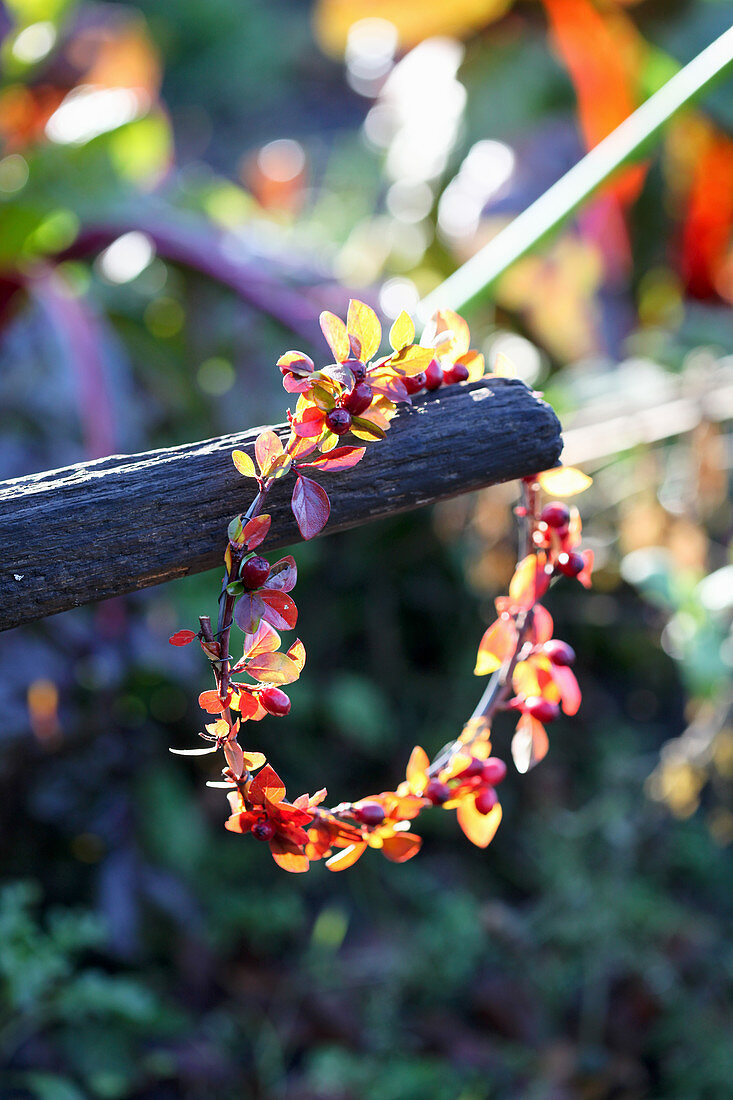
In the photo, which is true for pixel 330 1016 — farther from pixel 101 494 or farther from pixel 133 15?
pixel 133 15

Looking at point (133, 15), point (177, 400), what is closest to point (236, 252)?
point (177, 400)

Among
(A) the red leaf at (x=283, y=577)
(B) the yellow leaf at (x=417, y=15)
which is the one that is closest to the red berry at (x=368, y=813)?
(A) the red leaf at (x=283, y=577)

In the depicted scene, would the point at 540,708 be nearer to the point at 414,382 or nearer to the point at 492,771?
the point at 492,771

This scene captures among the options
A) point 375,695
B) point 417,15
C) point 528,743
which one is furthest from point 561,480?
point 417,15

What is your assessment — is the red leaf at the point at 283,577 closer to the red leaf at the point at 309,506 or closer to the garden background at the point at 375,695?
the red leaf at the point at 309,506

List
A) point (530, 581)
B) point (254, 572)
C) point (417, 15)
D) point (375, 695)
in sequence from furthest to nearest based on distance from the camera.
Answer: point (417, 15) → point (375, 695) → point (530, 581) → point (254, 572)

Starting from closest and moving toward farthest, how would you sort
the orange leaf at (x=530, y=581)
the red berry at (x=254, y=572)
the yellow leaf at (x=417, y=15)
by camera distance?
the red berry at (x=254, y=572), the orange leaf at (x=530, y=581), the yellow leaf at (x=417, y=15)
